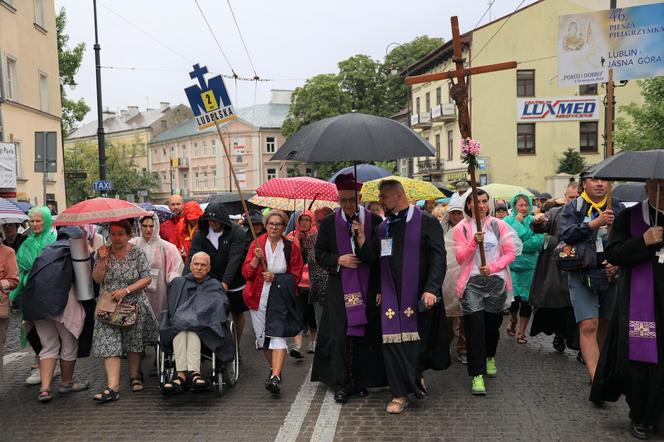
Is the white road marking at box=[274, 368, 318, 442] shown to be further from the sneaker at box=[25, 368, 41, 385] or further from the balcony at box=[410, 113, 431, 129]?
the balcony at box=[410, 113, 431, 129]

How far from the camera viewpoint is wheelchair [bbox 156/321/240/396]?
5.79 meters

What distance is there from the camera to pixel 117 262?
19.9 ft

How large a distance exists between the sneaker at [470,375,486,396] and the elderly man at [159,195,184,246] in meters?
4.78

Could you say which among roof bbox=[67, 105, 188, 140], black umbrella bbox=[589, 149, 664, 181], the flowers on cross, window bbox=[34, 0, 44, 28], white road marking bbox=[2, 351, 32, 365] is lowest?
white road marking bbox=[2, 351, 32, 365]

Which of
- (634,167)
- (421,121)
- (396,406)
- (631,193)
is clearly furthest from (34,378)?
(421,121)

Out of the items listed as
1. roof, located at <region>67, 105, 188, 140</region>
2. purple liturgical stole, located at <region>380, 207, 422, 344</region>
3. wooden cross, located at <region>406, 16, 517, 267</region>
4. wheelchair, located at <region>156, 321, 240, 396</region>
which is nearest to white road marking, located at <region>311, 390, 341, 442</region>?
purple liturgical stole, located at <region>380, 207, 422, 344</region>

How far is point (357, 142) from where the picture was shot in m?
5.25

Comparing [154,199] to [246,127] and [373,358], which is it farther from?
[373,358]

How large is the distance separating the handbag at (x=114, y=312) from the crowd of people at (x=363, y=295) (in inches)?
0.8

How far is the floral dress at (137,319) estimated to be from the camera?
5930mm

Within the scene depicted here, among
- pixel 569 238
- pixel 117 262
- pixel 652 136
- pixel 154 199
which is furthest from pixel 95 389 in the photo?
pixel 154 199

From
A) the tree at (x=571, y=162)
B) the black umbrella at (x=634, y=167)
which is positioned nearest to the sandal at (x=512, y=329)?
the black umbrella at (x=634, y=167)

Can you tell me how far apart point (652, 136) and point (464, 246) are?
19.4 meters

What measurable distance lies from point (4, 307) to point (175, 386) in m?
1.66
